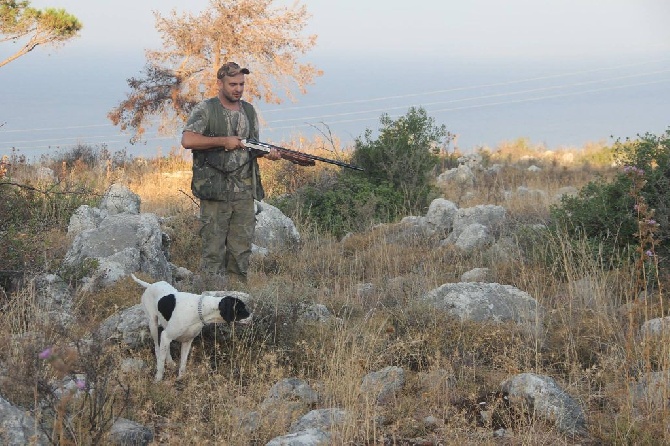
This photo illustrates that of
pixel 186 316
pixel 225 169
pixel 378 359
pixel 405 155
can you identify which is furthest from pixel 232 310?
pixel 405 155

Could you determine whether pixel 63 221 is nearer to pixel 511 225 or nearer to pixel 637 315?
pixel 511 225

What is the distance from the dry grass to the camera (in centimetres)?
432

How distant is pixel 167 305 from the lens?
5.41m

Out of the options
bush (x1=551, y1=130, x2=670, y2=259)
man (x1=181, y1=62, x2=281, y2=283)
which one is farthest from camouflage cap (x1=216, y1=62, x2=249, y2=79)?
bush (x1=551, y1=130, x2=670, y2=259)

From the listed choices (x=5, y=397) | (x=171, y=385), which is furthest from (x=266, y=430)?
(x=5, y=397)

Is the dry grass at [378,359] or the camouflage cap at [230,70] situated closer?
the dry grass at [378,359]

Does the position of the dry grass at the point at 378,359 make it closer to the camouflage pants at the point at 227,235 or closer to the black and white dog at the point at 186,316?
the black and white dog at the point at 186,316

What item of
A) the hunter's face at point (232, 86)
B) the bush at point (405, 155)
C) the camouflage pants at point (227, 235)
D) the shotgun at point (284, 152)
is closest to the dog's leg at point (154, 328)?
the camouflage pants at point (227, 235)

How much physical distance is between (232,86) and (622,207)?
3729mm

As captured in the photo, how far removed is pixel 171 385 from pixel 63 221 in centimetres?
490

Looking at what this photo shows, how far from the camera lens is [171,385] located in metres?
5.12

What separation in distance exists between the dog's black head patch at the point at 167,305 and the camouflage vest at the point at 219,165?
1.84m

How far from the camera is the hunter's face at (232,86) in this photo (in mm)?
6988

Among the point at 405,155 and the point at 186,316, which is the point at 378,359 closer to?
the point at 186,316
